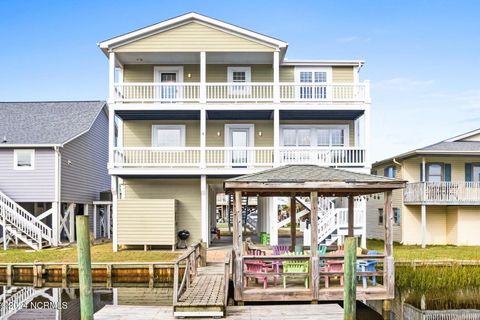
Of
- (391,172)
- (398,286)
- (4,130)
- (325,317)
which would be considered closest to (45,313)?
(325,317)

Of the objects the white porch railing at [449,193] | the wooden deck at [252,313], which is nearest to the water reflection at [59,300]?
the wooden deck at [252,313]

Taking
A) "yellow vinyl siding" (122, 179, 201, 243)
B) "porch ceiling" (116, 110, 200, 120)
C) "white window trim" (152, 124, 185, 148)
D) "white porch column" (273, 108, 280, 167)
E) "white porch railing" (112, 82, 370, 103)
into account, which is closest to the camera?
"white porch column" (273, 108, 280, 167)

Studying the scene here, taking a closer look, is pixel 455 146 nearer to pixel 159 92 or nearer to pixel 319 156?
pixel 319 156

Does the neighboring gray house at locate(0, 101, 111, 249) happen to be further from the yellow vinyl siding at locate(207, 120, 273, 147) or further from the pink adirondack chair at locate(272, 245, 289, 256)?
the pink adirondack chair at locate(272, 245, 289, 256)

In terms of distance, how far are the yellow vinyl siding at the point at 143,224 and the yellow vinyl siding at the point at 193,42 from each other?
7292mm

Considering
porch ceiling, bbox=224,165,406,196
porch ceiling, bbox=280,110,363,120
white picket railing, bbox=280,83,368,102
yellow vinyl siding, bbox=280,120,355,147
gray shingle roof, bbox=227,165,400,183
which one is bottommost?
porch ceiling, bbox=224,165,406,196

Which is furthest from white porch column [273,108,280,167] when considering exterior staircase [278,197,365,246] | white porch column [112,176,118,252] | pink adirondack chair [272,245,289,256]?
white porch column [112,176,118,252]

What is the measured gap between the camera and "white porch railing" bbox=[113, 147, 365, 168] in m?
23.7

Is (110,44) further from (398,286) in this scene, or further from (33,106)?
(398,286)

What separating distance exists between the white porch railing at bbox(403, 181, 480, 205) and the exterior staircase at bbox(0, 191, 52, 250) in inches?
753

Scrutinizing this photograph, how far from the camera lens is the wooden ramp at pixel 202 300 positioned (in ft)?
38.9

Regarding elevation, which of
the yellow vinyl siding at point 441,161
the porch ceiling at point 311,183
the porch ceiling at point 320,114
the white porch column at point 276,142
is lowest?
the porch ceiling at point 311,183

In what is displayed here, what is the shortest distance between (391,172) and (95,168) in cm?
1860

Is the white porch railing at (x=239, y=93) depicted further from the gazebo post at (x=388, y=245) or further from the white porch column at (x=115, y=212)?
the gazebo post at (x=388, y=245)
